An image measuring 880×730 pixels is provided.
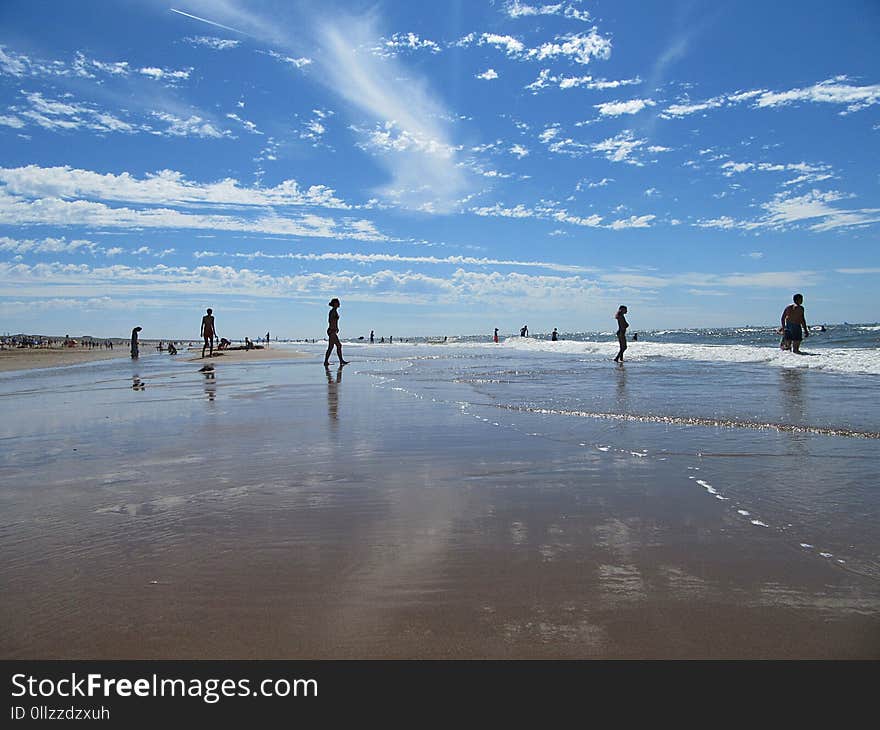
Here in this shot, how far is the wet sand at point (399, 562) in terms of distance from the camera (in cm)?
229

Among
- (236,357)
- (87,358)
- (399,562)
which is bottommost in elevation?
(399,562)

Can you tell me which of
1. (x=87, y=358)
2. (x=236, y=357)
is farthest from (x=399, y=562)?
(x=87, y=358)

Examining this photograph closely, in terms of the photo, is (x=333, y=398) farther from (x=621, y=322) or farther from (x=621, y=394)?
(x=621, y=322)

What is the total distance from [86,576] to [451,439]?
4229mm

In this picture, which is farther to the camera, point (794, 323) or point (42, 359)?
point (42, 359)

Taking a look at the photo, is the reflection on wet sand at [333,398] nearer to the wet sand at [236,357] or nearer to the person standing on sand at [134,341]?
the wet sand at [236,357]

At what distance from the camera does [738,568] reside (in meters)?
2.93

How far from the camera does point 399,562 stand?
310 centimetres

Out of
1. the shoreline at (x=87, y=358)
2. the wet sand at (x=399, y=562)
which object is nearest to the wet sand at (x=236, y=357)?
the shoreline at (x=87, y=358)

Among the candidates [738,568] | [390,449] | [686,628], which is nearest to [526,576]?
[686,628]

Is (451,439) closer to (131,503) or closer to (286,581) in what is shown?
(131,503)

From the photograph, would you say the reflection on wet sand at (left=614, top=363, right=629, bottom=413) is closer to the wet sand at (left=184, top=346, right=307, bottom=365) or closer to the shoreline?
the wet sand at (left=184, top=346, right=307, bottom=365)

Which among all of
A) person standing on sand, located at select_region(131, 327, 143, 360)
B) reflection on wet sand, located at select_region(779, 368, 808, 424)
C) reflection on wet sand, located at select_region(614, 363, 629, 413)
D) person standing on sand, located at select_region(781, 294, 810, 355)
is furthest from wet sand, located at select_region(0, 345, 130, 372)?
person standing on sand, located at select_region(781, 294, 810, 355)
